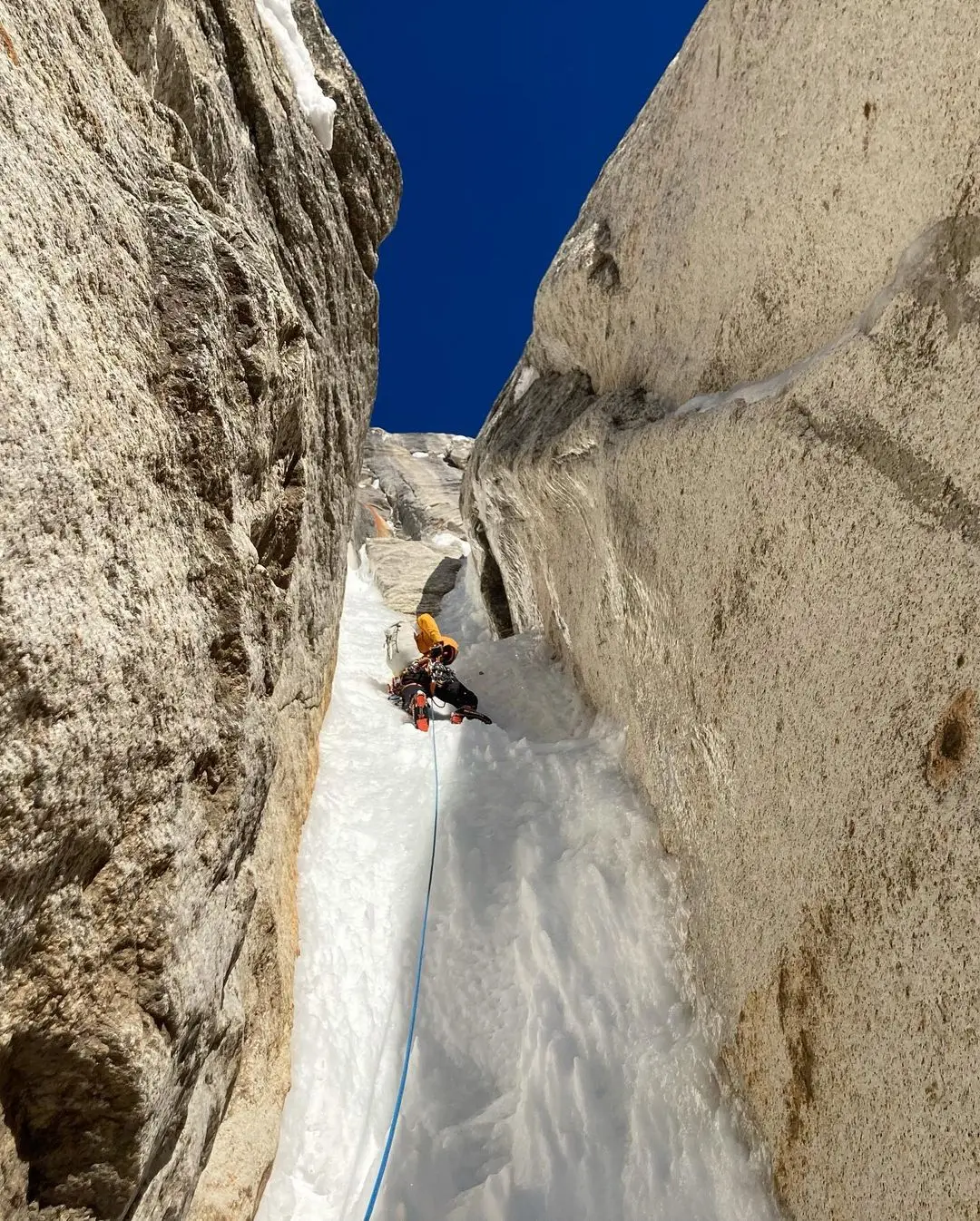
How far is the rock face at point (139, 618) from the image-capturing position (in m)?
1.61

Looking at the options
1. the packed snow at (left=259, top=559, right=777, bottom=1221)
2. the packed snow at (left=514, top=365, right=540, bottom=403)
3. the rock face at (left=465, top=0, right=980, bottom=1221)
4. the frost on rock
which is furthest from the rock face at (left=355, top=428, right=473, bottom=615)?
the rock face at (left=465, top=0, right=980, bottom=1221)

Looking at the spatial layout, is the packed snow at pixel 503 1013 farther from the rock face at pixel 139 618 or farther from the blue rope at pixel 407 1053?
the rock face at pixel 139 618

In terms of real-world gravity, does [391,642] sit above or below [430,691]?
above

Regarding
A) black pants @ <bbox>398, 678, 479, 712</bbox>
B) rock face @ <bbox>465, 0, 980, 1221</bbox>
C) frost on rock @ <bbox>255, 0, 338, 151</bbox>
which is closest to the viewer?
rock face @ <bbox>465, 0, 980, 1221</bbox>

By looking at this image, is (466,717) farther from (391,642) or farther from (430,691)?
(391,642)

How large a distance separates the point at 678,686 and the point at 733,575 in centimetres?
78

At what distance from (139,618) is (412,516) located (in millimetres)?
17246

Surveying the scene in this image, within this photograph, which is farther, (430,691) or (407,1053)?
(430,691)

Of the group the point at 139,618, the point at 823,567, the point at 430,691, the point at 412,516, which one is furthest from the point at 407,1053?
the point at 412,516

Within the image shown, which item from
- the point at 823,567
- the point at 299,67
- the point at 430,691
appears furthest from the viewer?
the point at 430,691

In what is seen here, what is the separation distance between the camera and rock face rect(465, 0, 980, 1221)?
2172 mm

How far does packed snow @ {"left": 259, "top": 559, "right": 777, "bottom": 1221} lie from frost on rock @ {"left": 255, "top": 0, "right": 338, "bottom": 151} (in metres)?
3.40

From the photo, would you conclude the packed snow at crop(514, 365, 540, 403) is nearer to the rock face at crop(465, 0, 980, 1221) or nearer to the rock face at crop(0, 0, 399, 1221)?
the rock face at crop(465, 0, 980, 1221)

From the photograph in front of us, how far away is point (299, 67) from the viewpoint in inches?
184
